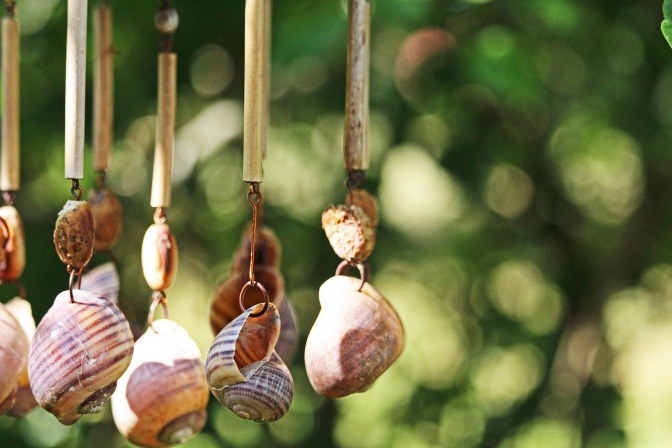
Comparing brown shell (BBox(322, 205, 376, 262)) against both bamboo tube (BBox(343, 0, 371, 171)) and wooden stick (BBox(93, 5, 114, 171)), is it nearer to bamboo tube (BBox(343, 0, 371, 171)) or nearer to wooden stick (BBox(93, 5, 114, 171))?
bamboo tube (BBox(343, 0, 371, 171))

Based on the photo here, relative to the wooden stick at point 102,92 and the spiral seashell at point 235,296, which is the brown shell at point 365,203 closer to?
the spiral seashell at point 235,296

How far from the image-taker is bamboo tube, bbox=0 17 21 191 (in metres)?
0.75

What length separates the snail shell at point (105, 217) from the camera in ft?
2.64

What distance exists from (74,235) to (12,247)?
0.15 m

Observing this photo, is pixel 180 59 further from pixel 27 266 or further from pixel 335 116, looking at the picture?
pixel 27 266

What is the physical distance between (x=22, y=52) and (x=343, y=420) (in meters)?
0.94

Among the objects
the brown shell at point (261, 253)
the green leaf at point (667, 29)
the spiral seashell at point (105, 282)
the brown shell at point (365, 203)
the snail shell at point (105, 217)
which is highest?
the green leaf at point (667, 29)

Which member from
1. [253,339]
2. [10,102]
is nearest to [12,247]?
[10,102]

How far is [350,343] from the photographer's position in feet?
2.08

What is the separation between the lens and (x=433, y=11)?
1117 millimetres

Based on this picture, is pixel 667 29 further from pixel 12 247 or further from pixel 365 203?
pixel 12 247


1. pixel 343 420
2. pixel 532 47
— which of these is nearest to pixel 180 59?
pixel 532 47

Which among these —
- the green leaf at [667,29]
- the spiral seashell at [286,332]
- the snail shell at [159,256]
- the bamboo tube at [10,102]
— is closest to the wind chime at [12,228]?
the bamboo tube at [10,102]

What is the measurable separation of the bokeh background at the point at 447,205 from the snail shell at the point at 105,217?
1.52ft
